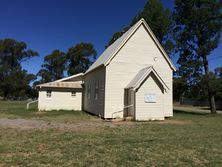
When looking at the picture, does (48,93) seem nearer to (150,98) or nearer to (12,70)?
(150,98)

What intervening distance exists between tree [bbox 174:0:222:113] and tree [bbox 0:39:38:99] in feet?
179

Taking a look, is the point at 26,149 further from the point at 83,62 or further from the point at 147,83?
the point at 83,62

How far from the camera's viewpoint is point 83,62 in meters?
75.8

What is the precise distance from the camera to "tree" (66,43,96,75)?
247 ft

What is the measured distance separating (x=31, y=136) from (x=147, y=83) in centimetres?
1012

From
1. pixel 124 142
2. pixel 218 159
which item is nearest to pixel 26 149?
pixel 124 142

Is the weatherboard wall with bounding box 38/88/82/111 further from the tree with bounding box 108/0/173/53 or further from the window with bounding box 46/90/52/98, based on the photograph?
the tree with bounding box 108/0/173/53

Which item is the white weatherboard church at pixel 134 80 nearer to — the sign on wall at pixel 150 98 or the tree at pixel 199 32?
the sign on wall at pixel 150 98

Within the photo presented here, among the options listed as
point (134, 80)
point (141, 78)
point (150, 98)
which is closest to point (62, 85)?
point (134, 80)

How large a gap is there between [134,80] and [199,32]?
45.6ft

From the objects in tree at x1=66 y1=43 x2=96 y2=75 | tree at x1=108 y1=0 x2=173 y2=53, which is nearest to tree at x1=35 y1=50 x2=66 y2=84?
tree at x1=66 y1=43 x2=96 y2=75

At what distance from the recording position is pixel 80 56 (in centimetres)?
7538

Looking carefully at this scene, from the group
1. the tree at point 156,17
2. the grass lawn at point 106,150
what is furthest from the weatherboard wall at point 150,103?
the tree at point 156,17

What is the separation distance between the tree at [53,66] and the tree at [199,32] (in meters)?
56.1
